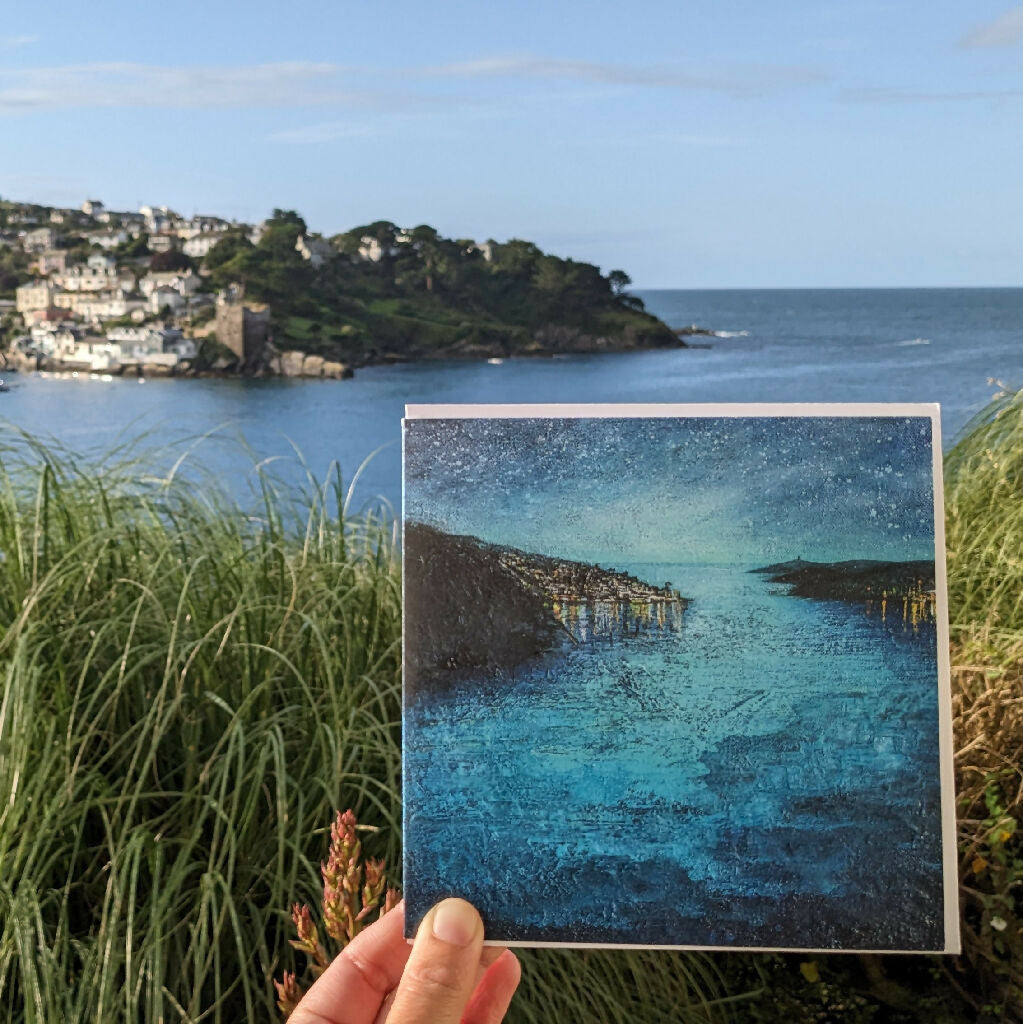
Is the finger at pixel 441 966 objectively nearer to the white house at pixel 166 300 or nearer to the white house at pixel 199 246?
the white house at pixel 166 300

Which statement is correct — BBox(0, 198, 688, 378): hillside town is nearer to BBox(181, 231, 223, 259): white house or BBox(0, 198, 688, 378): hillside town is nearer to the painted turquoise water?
BBox(181, 231, 223, 259): white house

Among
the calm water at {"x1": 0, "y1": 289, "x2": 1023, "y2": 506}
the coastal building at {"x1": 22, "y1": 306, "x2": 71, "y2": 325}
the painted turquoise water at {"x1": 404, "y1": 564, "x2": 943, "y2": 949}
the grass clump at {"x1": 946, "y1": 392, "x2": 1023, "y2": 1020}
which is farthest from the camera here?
the coastal building at {"x1": 22, "y1": 306, "x2": 71, "y2": 325}

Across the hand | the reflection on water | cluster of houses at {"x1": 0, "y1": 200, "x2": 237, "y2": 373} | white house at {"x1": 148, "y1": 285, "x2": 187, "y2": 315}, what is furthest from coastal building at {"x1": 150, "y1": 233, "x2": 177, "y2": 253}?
the reflection on water

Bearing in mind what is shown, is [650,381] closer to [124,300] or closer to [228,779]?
[124,300]

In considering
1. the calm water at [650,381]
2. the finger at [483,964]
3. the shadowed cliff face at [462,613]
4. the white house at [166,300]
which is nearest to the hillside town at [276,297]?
the white house at [166,300]

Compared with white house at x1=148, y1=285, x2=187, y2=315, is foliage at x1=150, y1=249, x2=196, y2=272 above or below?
above

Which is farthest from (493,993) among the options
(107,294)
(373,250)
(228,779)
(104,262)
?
(373,250)

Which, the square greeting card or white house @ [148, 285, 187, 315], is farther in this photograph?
white house @ [148, 285, 187, 315]

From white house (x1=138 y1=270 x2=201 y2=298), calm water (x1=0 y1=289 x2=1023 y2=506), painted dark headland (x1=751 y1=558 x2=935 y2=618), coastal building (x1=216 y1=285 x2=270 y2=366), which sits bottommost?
painted dark headland (x1=751 y1=558 x2=935 y2=618)
